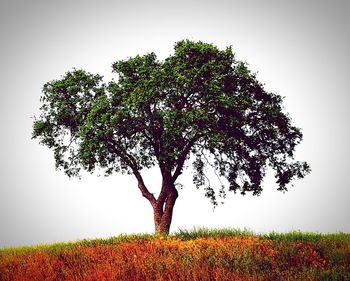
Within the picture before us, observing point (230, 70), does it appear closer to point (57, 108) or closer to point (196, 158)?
point (196, 158)

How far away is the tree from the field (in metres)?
8.72

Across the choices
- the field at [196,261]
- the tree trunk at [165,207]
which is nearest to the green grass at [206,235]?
the field at [196,261]

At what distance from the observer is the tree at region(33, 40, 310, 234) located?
2475cm

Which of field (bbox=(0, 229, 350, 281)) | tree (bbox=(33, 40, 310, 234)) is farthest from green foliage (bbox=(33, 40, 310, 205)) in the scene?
field (bbox=(0, 229, 350, 281))

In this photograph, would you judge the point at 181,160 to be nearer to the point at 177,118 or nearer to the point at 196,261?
the point at 177,118

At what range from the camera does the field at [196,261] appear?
12.0 metres

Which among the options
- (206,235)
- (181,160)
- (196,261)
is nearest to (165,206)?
(181,160)

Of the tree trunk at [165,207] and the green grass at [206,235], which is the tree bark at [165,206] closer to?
the tree trunk at [165,207]

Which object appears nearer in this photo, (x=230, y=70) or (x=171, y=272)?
(x=171, y=272)

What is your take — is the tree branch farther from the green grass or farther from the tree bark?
the green grass

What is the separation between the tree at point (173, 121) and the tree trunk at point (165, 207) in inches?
2.7

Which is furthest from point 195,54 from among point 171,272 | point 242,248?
point 171,272

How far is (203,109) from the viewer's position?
24.2m

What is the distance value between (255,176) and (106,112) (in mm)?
11425
